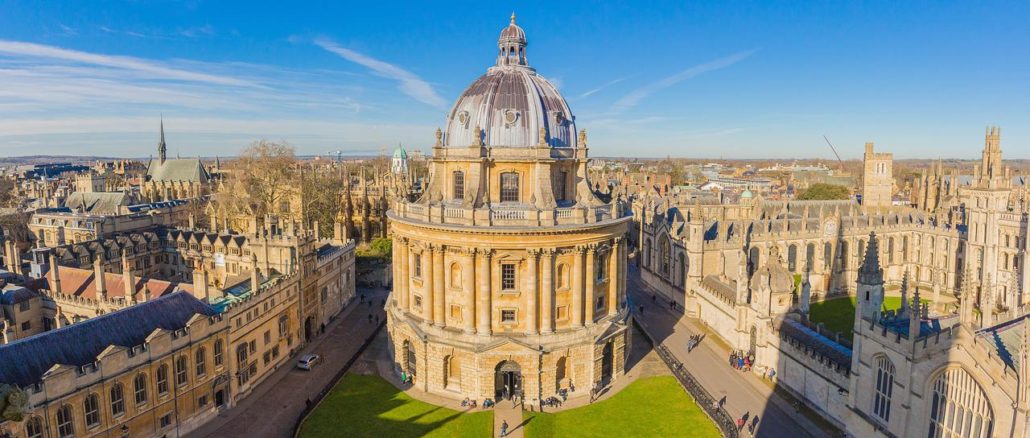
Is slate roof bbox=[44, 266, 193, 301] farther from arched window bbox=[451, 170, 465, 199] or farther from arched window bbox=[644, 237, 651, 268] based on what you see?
arched window bbox=[644, 237, 651, 268]

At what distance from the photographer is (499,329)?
3609 centimetres

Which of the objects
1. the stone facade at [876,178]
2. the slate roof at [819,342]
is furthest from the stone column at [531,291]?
the stone facade at [876,178]

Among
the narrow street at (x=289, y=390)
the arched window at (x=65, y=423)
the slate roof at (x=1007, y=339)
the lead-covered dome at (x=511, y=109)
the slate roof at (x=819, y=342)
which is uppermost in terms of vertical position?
the lead-covered dome at (x=511, y=109)

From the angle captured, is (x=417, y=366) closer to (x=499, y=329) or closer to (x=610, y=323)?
(x=499, y=329)

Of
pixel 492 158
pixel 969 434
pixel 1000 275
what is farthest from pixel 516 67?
pixel 1000 275

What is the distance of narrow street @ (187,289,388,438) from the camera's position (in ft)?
109

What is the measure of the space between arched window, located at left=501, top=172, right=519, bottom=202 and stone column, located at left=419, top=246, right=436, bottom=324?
222 inches

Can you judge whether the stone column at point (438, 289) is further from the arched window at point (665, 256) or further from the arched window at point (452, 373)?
the arched window at point (665, 256)

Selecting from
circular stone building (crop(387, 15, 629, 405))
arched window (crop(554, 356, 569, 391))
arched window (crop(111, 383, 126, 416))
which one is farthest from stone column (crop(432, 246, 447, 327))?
arched window (crop(111, 383, 126, 416))

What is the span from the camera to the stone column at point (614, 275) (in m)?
38.2

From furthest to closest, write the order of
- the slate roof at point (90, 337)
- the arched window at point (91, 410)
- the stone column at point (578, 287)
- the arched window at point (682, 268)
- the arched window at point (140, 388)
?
1. the arched window at point (682, 268)
2. the stone column at point (578, 287)
3. the arched window at point (140, 388)
4. the arched window at point (91, 410)
5. the slate roof at point (90, 337)

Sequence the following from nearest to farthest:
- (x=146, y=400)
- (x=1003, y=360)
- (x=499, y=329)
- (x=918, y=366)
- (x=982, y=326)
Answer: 1. (x=1003, y=360)
2. (x=918, y=366)
3. (x=982, y=326)
4. (x=146, y=400)
5. (x=499, y=329)

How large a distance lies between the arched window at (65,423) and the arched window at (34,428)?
0.85 meters

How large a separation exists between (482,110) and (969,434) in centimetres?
2899
